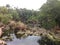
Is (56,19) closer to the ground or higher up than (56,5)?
closer to the ground

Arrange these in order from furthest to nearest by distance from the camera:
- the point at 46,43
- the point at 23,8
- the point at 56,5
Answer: the point at 23,8, the point at 56,5, the point at 46,43

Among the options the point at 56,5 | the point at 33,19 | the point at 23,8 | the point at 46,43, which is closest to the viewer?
the point at 46,43

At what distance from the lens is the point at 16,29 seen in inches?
921

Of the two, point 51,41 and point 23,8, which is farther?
point 23,8

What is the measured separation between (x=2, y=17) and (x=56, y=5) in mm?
7023

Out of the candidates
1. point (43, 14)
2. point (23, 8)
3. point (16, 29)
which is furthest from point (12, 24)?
point (23, 8)

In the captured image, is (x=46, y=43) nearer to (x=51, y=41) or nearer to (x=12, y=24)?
(x=51, y=41)

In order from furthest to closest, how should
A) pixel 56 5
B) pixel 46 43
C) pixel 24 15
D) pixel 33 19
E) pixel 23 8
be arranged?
pixel 23 8 → pixel 24 15 → pixel 33 19 → pixel 56 5 → pixel 46 43

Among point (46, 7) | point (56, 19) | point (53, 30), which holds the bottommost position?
point (53, 30)

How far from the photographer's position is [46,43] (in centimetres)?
1575

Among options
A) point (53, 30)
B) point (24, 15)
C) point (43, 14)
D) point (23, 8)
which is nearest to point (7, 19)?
point (43, 14)

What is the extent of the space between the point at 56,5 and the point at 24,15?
12814mm

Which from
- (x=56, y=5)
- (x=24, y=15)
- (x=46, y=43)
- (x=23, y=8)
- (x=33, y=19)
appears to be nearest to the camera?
(x=46, y=43)

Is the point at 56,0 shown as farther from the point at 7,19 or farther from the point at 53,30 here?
the point at 7,19
